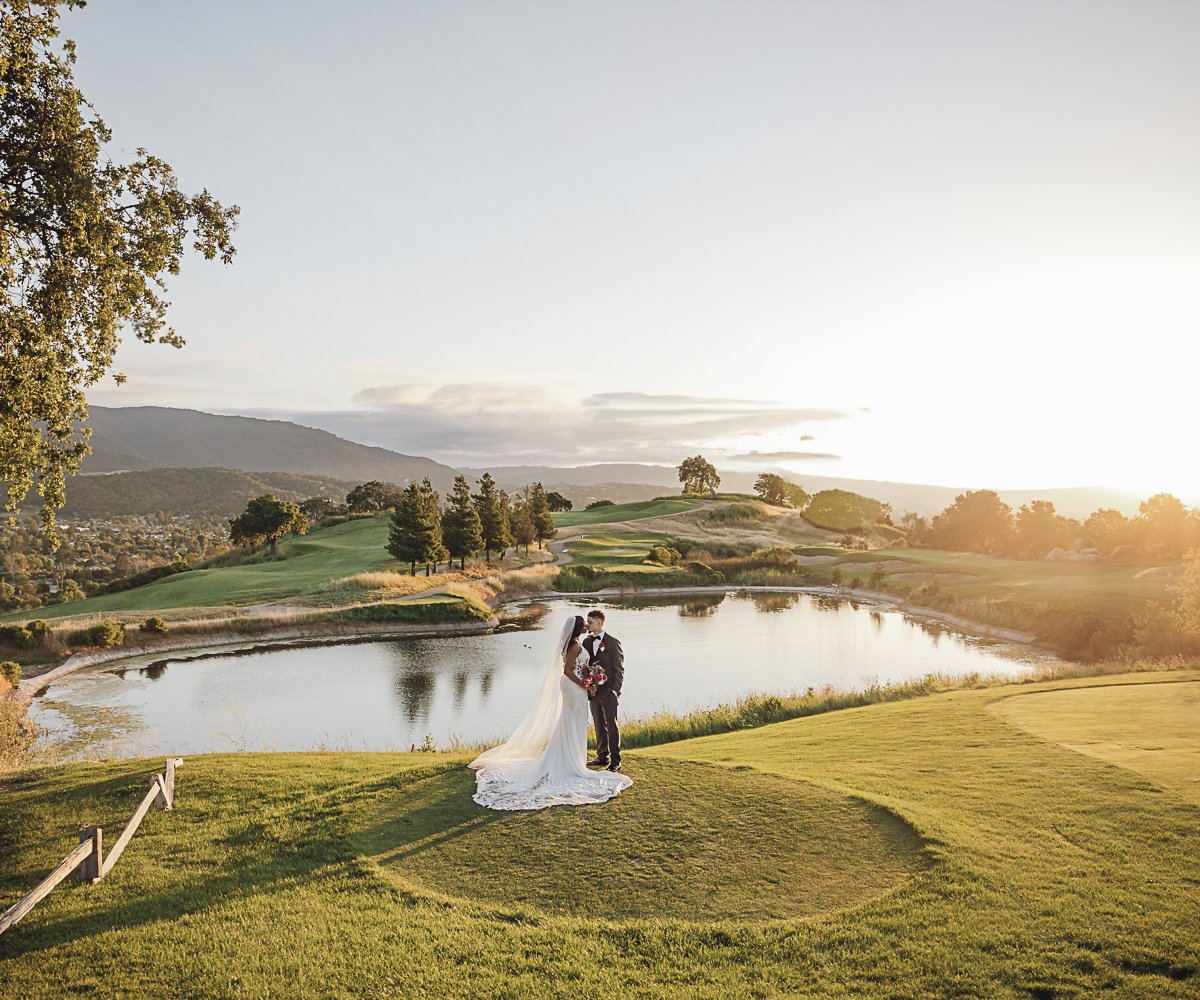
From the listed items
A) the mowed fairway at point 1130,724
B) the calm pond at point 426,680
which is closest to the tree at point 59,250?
the calm pond at point 426,680

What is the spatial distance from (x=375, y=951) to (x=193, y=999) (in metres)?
1.51

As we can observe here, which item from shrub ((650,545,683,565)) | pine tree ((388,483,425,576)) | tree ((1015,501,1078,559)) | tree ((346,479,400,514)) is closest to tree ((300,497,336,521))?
tree ((346,479,400,514))

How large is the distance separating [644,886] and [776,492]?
139603 mm

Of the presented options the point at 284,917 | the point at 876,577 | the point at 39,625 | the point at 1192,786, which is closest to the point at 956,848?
the point at 1192,786

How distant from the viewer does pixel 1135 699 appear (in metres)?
16.8

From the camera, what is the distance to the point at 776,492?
143250 millimetres

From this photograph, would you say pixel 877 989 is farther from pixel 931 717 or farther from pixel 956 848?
pixel 931 717

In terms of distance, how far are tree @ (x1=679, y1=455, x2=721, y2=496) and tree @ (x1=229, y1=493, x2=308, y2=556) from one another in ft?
261

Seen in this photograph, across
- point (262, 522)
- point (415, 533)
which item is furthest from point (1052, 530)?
point (262, 522)

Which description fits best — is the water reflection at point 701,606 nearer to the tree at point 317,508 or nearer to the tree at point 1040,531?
the tree at point 1040,531

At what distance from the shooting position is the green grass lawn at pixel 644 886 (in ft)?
21.0

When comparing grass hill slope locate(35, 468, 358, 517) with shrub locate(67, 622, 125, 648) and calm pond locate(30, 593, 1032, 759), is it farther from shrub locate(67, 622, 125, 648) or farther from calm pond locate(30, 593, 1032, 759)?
calm pond locate(30, 593, 1032, 759)

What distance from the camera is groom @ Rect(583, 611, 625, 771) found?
38.1 feet

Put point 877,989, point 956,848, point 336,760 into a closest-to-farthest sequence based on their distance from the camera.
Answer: point 877,989 → point 956,848 → point 336,760
